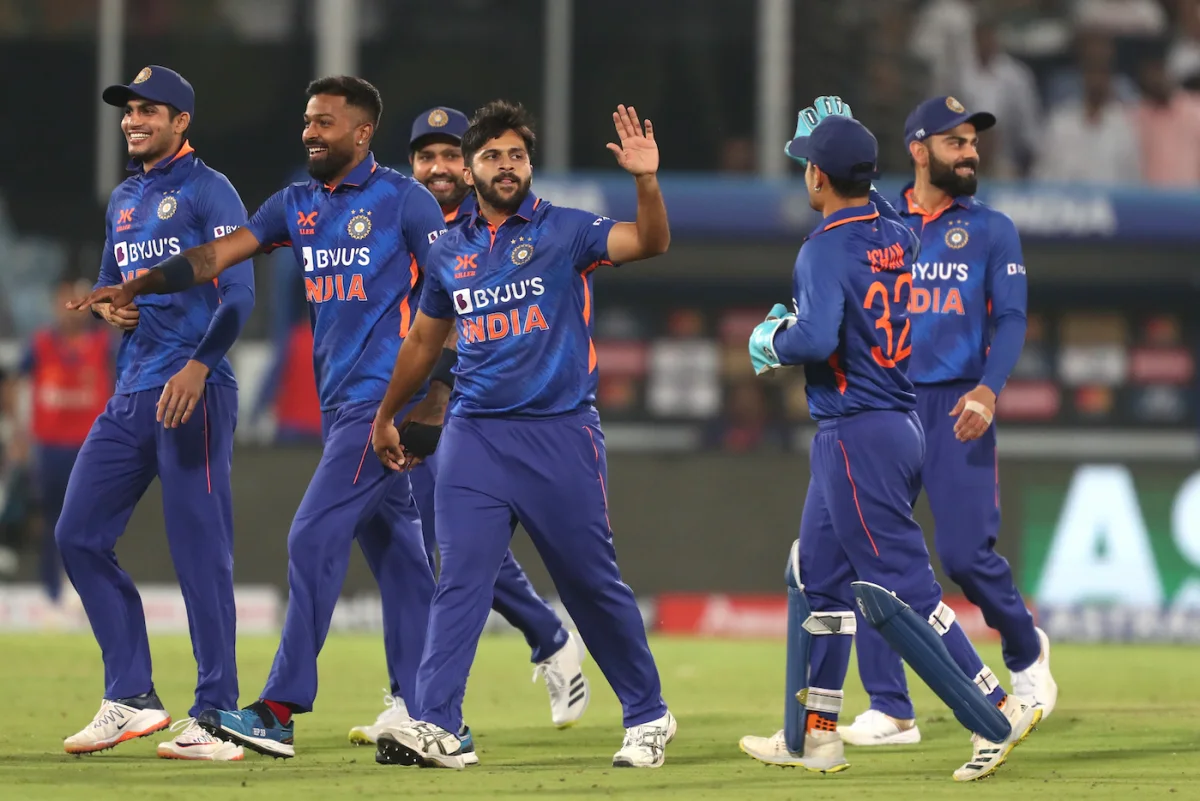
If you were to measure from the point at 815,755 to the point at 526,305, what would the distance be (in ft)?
6.16

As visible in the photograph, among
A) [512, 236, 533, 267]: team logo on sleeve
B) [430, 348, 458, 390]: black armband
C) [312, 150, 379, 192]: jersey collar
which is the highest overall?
[312, 150, 379, 192]: jersey collar

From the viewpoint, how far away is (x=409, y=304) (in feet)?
24.3

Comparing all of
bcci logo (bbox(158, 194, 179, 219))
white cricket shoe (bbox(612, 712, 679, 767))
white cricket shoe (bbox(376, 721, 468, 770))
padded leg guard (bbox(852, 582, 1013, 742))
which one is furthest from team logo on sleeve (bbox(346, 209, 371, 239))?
padded leg guard (bbox(852, 582, 1013, 742))

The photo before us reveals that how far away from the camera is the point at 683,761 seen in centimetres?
721

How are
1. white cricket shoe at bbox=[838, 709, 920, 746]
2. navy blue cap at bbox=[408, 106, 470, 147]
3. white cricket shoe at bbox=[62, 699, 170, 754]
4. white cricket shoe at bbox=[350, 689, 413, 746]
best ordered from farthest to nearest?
1. navy blue cap at bbox=[408, 106, 470, 147]
2. white cricket shoe at bbox=[838, 709, 920, 746]
3. white cricket shoe at bbox=[350, 689, 413, 746]
4. white cricket shoe at bbox=[62, 699, 170, 754]

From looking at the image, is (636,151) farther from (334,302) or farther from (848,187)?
(334,302)

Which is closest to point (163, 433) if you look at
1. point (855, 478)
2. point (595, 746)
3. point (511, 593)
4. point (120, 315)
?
point (120, 315)

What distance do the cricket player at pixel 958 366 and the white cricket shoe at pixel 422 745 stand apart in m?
1.83

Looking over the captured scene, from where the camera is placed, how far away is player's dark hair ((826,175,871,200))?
6883 mm

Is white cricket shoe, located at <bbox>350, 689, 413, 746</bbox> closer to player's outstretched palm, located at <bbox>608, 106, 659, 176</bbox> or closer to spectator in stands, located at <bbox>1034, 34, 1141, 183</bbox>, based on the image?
player's outstretched palm, located at <bbox>608, 106, 659, 176</bbox>

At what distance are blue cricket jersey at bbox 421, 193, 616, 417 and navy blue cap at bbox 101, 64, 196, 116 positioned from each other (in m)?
1.39

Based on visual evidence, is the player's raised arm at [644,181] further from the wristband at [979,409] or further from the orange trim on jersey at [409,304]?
the wristband at [979,409]

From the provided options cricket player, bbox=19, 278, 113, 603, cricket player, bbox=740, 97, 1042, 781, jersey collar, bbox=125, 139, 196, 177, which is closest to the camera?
cricket player, bbox=740, 97, 1042, 781

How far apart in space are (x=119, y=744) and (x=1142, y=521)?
8.50m
